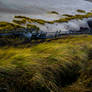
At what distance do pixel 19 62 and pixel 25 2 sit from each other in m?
10.9

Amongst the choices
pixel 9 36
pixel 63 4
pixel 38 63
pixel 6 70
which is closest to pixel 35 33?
Answer: pixel 9 36

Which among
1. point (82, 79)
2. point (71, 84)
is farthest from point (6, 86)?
point (82, 79)

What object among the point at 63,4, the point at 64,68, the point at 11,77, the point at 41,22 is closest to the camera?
the point at 11,77

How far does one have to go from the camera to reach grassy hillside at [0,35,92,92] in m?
3.19

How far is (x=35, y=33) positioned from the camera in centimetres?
723

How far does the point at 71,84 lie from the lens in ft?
12.5

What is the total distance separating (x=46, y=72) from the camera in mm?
3730

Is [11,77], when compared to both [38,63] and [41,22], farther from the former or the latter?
[41,22]

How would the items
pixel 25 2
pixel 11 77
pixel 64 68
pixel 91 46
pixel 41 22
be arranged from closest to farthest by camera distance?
pixel 11 77 → pixel 64 68 → pixel 91 46 → pixel 41 22 → pixel 25 2

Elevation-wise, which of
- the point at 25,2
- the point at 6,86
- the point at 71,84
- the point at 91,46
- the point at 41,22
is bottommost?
the point at 71,84

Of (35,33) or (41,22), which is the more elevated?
(41,22)

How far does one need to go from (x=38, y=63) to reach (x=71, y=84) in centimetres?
123

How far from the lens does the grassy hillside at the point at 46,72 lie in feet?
10.5

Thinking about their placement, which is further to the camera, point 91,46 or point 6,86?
point 91,46
